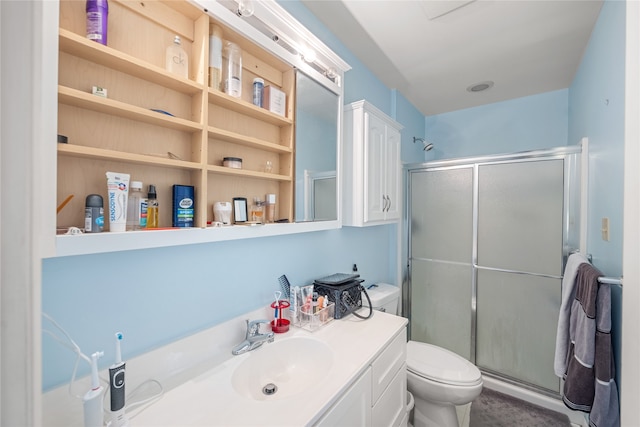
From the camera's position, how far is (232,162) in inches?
40.2

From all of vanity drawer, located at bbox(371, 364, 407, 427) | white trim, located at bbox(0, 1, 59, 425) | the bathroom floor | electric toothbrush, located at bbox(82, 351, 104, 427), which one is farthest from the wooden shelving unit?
the bathroom floor

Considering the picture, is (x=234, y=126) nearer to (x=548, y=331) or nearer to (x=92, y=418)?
Answer: (x=92, y=418)

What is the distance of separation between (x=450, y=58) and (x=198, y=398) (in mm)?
2396

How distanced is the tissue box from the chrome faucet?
3.00 ft

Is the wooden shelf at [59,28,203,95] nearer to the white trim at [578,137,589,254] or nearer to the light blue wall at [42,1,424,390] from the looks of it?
the light blue wall at [42,1,424,390]

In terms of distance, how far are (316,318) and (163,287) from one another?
68cm

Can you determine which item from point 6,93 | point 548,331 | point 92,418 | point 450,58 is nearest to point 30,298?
point 6,93

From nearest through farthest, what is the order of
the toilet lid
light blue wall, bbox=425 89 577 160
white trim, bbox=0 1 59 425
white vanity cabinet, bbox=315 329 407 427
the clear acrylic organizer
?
white trim, bbox=0 1 59 425
white vanity cabinet, bbox=315 329 407 427
the clear acrylic organizer
the toilet lid
light blue wall, bbox=425 89 577 160

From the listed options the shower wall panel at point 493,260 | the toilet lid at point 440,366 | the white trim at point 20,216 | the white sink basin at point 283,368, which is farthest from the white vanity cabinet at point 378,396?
the shower wall panel at point 493,260

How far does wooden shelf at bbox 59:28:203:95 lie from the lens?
65 cm

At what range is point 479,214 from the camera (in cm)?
221

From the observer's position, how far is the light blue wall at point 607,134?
1.14m

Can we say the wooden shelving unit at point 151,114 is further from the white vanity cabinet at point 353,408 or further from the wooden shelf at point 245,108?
the white vanity cabinet at point 353,408

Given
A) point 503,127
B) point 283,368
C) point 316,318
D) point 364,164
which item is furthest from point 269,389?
point 503,127
